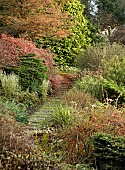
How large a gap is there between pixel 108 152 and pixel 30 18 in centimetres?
813

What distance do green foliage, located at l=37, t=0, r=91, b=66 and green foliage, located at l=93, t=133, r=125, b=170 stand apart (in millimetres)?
10205

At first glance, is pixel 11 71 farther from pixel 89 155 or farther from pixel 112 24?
pixel 112 24

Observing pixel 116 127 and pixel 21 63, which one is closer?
pixel 116 127

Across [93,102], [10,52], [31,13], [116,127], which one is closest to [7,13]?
[31,13]

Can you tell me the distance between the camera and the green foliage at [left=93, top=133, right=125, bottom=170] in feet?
20.7

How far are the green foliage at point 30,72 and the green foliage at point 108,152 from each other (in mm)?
4787

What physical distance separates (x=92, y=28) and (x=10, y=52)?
916cm

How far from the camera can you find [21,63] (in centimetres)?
1153

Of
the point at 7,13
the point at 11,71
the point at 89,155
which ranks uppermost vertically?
the point at 7,13

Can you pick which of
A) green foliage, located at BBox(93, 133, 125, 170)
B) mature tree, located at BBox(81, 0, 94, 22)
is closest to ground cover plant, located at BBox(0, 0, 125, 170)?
green foliage, located at BBox(93, 133, 125, 170)

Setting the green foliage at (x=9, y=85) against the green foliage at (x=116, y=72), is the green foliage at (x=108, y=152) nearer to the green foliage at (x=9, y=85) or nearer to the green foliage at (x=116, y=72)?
the green foliage at (x=9, y=85)

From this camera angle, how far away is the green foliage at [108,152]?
6301mm

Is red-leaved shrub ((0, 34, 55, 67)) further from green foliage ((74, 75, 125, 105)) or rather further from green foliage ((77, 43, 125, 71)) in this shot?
green foliage ((74, 75, 125, 105))

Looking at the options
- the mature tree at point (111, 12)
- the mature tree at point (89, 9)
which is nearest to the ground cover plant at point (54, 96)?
the mature tree at point (89, 9)
